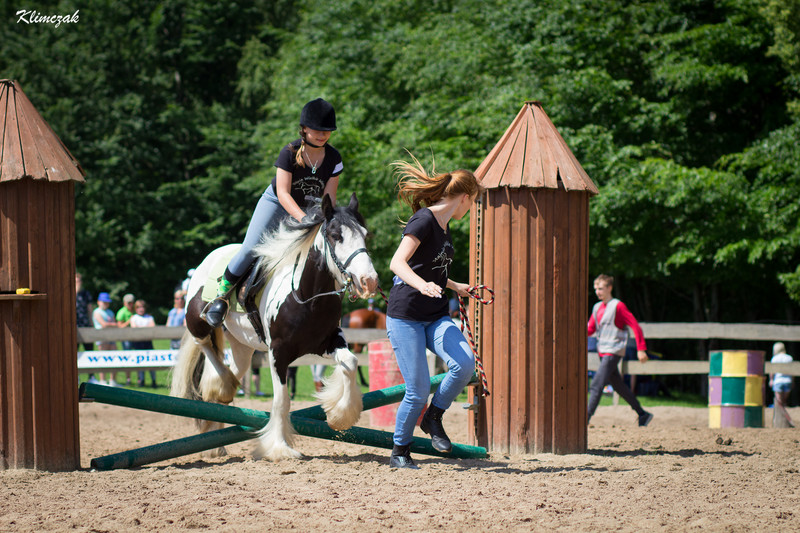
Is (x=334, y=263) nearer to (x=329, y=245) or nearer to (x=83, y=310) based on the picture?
(x=329, y=245)

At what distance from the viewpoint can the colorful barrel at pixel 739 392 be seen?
10.2m

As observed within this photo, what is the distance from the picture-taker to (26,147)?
6.20m

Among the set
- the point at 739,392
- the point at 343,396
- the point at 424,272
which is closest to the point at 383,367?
the point at 343,396

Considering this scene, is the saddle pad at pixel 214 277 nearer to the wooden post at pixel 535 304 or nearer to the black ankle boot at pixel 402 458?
the black ankle boot at pixel 402 458

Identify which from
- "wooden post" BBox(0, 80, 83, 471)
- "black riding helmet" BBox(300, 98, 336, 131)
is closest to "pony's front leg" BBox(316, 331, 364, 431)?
"black riding helmet" BBox(300, 98, 336, 131)

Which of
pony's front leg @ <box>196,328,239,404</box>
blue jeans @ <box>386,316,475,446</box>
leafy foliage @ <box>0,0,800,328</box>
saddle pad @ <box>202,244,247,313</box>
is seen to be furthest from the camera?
leafy foliage @ <box>0,0,800,328</box>

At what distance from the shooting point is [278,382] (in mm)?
6680

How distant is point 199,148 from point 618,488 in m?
29.7

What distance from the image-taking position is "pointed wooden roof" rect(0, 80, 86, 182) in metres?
6.08

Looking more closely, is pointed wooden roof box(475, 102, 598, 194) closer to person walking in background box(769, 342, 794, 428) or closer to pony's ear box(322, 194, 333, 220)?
pony's ear box(322, 194, 333, 220)

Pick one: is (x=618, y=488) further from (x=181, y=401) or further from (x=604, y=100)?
(x=604, y=100)

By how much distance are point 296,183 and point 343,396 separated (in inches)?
66.0

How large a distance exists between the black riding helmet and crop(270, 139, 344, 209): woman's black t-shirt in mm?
248

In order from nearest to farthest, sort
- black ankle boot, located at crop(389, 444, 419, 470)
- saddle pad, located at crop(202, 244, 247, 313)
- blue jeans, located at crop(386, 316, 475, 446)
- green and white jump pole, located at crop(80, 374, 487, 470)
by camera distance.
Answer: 1. blue jeans, located at crop(386, 316, 475, 446)
2. black ankle boot, located at crop(389, 444, 419, 470)
3. green and white jump pole, located at crop(80, 374, 487, 470)
4. saddle pad, located at crop(202, 244, 247, 313)
